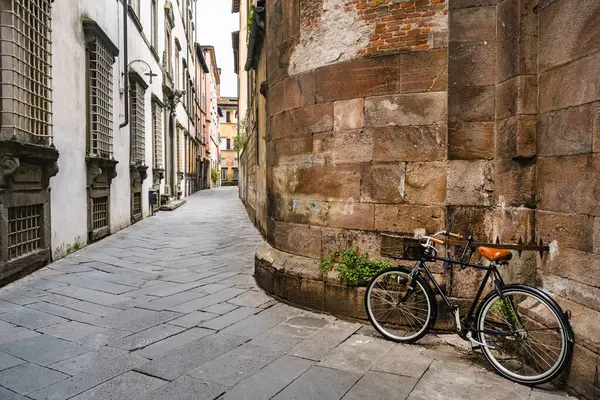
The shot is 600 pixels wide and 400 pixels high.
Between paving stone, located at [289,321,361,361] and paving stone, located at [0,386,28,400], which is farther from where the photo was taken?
paving stone, located at [289,321,361,361]

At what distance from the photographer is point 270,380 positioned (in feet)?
9.83

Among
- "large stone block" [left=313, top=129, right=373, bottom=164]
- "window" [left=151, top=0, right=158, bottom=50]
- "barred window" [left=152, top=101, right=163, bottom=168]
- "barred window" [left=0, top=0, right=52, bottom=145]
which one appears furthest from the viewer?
"window" [left=151, top=0, right=158, bottom=50]

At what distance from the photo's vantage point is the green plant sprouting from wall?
4.30m

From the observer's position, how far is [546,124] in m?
3.44

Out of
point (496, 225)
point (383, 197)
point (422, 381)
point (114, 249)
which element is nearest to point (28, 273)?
point (114, 249)

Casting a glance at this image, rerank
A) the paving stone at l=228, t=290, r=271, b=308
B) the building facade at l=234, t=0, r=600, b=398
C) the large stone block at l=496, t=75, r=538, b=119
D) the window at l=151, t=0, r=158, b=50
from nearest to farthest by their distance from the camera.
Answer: the building facade at l=234, t=0, r=600, b=398
the large stone block at l=496, t=75, r=538, b=119
the paving stone at l=228, t=290, r=271, b=308
the window at l=151, t=0, r=158, b=50

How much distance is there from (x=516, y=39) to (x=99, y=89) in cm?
793

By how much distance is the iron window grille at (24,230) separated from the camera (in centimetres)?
570

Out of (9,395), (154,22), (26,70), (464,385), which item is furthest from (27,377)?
(154,22)

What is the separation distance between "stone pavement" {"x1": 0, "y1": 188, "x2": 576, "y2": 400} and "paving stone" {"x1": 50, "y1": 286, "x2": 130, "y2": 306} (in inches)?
0.5

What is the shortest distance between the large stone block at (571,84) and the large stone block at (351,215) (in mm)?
1757

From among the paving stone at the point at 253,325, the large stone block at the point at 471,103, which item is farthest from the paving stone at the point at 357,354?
the large stone block at the point at 471,103

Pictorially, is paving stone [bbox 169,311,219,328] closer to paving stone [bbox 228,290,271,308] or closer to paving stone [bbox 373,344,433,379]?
paving stone [bbox 228,290,271,308]

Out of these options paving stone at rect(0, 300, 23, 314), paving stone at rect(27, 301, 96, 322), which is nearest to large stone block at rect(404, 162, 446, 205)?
paving stone at rect(27, 301, 96, 322)
